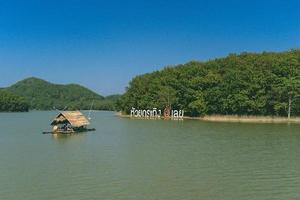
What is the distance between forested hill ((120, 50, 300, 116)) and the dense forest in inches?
2450

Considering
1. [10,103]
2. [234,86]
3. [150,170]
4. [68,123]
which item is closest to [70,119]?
[68,123]

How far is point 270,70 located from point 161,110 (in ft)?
81.8

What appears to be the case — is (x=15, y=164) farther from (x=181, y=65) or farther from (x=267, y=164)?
(x=181, y=65)

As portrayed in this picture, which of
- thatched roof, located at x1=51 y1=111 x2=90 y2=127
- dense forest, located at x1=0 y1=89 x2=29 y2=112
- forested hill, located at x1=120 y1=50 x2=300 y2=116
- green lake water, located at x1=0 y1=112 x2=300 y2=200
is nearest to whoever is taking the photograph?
green lake water, located at x1=0 y1=112 x2=300 y2=200

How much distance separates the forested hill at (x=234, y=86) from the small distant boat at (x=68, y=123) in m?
29.7

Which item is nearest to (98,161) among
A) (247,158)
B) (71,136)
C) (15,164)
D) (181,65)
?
(15,164)

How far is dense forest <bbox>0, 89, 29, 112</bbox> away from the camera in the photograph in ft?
438

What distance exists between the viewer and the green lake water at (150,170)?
15.5 m

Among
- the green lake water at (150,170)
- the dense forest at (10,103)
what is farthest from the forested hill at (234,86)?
the dense forest at (10,103)

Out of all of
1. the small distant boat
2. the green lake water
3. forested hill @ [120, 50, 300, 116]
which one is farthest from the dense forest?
the green lake water

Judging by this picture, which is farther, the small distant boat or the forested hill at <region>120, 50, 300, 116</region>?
the forested hill at <region>120, 50, 300, 116</region>

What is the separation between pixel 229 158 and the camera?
76.5 ft

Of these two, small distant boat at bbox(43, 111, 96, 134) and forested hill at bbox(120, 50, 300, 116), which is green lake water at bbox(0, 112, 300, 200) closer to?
small distant boat at bbox(43, 111, 96, 134)

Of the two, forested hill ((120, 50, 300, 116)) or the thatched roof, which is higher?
forested hill ((120, 50, 300, 116))
